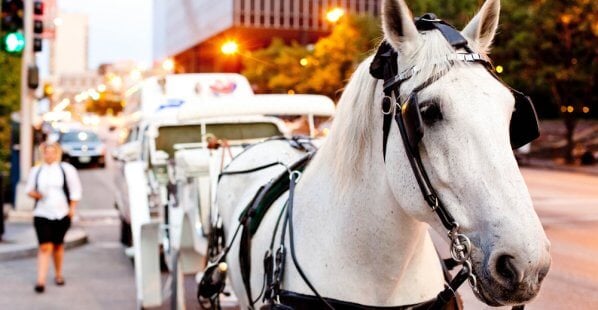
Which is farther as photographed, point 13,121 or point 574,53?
point 574,53

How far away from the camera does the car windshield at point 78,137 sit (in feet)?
108

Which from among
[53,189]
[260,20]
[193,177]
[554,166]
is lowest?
[554,166]

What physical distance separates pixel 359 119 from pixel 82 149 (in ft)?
102

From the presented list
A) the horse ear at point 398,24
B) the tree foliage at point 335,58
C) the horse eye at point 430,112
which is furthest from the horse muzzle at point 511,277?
the tree foliage at point 335,58

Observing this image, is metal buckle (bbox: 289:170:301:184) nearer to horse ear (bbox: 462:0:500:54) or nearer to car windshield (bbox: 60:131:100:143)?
horse ear (bbox: 462:0:500:54)

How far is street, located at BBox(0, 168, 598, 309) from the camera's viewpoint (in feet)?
22.3

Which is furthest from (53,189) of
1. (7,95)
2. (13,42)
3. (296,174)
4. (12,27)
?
(7,95)

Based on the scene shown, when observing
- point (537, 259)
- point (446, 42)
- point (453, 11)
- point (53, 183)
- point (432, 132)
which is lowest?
point (53, 183)

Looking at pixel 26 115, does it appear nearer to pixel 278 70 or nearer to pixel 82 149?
pixel 82 149

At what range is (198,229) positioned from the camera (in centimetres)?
537

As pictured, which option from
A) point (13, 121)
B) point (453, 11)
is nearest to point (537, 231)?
point (13, 121)

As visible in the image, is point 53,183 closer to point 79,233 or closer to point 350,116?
point 79,233

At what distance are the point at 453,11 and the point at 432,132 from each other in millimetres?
40065

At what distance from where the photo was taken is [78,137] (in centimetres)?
3303
